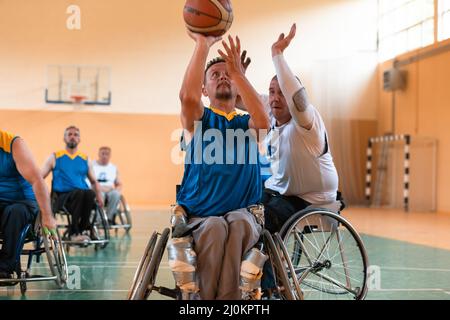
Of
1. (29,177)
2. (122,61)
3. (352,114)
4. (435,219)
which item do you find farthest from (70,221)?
(352,114)

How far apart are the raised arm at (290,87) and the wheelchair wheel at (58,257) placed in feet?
4.80

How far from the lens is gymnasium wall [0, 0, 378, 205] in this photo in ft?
42.2

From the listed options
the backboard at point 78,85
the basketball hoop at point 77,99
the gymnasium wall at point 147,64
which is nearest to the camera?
the gymnasium wall at point 147,64

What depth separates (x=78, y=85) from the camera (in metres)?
13.5

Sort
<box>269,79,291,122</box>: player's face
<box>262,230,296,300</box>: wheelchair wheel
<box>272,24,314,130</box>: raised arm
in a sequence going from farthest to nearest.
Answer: <box>269,79,291,122</box>: player's face
<box>272,24,314,130</box>: raised arm
<box>262,230,296,300</box>: wheelchair wheel

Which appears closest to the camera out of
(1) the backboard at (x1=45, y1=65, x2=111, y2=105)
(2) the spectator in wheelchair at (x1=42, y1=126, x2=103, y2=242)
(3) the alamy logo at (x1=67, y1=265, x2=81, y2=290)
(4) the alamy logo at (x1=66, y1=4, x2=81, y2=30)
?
(3) the alamy logo at (x1=67, y1=265, x2=81, y2=290)

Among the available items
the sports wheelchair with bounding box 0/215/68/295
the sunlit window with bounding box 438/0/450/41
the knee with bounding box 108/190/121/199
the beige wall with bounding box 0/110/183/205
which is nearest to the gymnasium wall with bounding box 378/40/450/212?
the sunlit window with bounding box 438/0/450/41

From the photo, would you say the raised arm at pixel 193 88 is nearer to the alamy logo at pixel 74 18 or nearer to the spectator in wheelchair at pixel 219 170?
the spectator in wheelchair at pixel 219 170

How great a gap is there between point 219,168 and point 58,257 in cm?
156

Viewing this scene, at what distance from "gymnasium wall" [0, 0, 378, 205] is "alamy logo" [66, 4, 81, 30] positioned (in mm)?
92

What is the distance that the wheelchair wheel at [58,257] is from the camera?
11.3ft

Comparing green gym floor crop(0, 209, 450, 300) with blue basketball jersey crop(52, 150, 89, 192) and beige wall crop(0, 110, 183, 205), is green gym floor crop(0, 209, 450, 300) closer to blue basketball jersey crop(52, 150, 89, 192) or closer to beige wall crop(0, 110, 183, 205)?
blue basketball jersey crop(52, 150, 89, 192)

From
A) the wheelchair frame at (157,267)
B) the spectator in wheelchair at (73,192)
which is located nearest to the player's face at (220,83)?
the wheelchair frame at (157,267)
